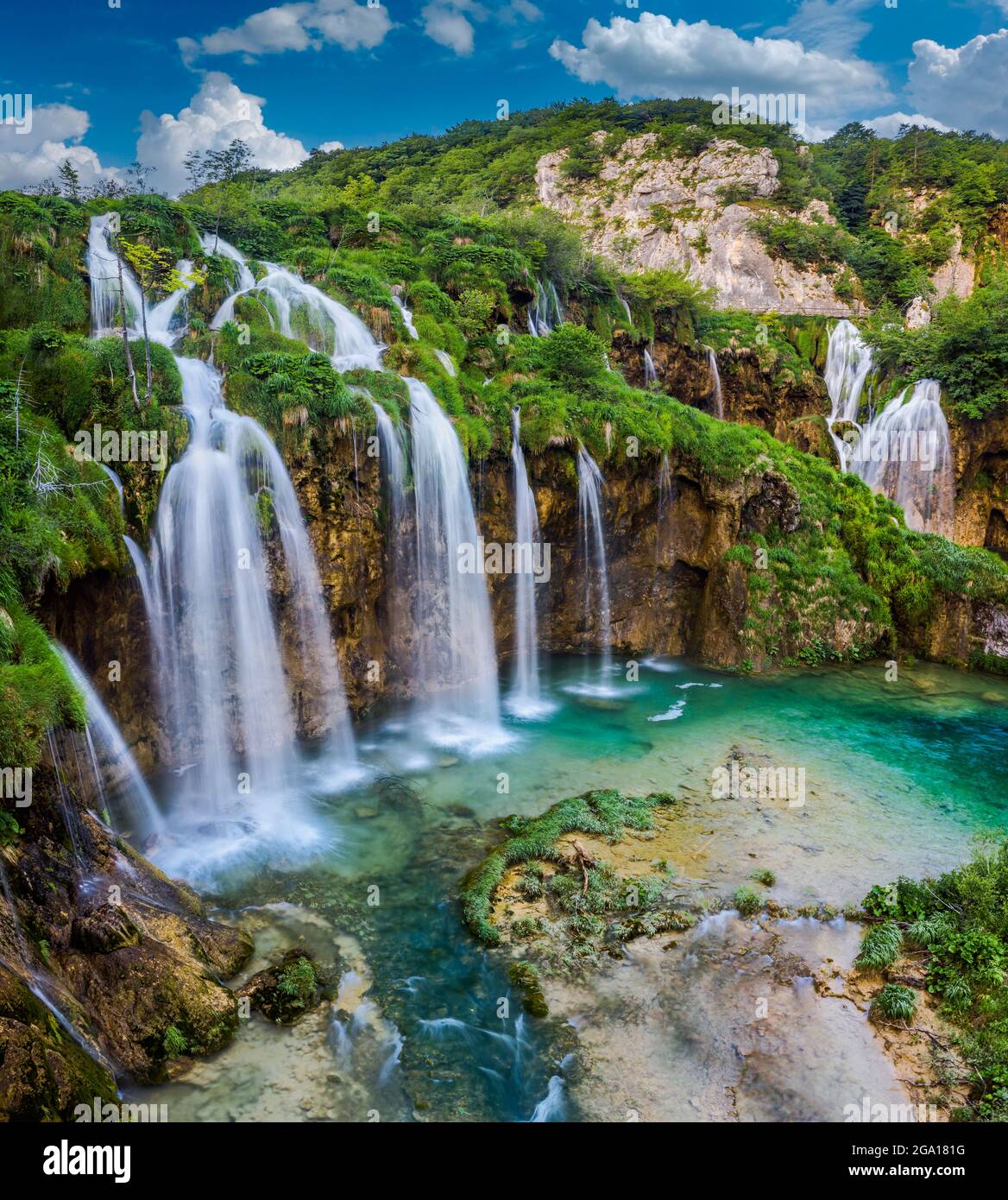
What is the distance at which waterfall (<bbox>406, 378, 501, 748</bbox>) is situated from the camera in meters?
14.9

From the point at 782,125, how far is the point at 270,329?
49.8 meters

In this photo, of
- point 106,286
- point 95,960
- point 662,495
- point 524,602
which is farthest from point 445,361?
point 95,960

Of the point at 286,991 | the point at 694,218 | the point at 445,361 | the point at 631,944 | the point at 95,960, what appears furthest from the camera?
the point at 694,218

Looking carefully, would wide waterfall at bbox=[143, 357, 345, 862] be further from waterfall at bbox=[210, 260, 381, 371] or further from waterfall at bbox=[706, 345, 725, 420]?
waterfall at bbox=[706, 345, 725, 420]

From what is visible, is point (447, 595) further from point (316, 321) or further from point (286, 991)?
point (286, 991)

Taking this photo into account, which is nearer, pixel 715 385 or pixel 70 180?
pixel 70 180

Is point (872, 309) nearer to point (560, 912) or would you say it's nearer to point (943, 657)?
point (943, 657)

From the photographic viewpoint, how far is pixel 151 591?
36.4 feet

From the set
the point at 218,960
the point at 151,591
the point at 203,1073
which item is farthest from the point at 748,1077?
the point at 151,591

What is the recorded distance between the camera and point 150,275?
1622 cm

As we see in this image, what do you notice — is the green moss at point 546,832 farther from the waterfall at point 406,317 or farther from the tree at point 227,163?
the tree at point 227,163

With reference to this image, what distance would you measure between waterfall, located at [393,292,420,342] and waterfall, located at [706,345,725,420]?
13.9 meters

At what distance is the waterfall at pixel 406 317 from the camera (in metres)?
17.8

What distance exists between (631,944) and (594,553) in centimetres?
1135
